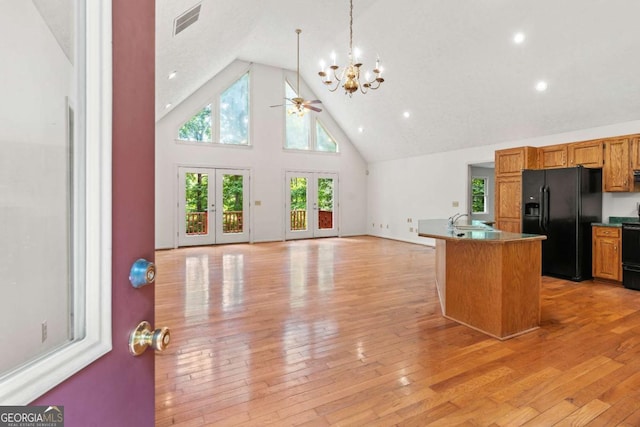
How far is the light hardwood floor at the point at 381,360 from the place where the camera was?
1.91 meters

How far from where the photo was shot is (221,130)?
8742 millimetres

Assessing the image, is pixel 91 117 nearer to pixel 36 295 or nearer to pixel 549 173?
pixel 36 295

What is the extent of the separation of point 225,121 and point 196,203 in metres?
2.35

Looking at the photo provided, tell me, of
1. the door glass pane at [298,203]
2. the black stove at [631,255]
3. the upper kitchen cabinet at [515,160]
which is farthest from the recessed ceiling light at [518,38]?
the door glass pane at [298,203]

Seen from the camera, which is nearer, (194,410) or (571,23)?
(194,410)

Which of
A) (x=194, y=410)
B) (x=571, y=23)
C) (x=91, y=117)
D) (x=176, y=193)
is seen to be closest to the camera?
(x=91, y=117)

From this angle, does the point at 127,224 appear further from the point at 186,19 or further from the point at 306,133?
the point at 306,133

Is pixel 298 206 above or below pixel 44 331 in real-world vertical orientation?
above

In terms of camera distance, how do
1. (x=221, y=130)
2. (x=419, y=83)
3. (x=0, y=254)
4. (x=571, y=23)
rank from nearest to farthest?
(x=0, y=254), (x=571, y=23), (x=419, y=83), (x=221, y=130)

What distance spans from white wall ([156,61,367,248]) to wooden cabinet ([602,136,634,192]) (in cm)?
663

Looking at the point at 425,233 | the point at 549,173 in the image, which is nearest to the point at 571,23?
the point at 549,173

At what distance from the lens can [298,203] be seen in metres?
9.90

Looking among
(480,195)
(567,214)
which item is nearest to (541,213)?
(567,214)

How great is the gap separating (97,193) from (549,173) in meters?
6.23
